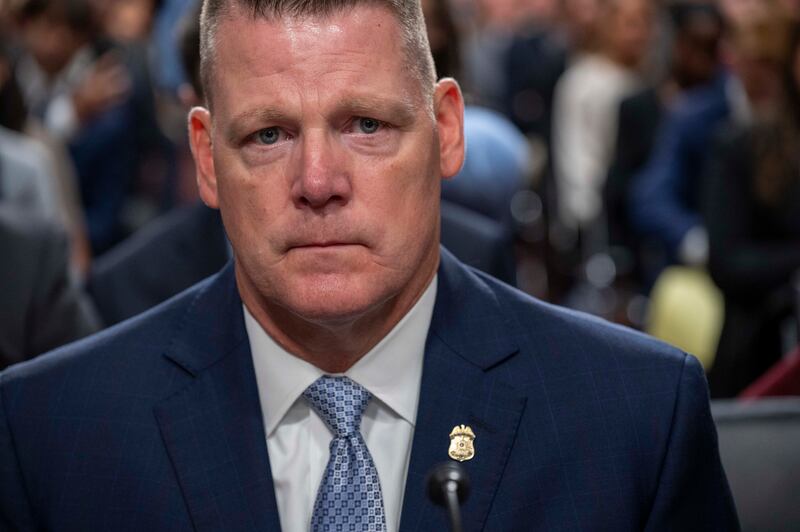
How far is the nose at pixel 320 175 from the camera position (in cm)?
216

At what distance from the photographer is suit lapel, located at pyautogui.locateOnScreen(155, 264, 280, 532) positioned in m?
2.30

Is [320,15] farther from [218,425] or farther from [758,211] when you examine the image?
[758,211]

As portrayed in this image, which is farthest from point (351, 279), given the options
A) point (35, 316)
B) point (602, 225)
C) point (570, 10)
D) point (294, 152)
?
point (570, 10)

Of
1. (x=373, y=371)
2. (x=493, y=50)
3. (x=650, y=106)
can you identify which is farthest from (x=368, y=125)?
(x=493, y=50)

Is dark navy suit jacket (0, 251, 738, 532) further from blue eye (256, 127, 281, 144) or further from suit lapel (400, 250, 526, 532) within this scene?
blue eye (256, 127, 281, 144)

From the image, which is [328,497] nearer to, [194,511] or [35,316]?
[194,511]

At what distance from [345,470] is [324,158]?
49 cm

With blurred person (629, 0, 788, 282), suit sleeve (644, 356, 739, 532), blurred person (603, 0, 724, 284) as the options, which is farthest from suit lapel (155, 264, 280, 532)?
blurred person (603, 0, 724, 284)

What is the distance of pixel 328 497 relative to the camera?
7.57 ft

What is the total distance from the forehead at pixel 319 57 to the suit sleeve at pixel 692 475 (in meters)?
0.66

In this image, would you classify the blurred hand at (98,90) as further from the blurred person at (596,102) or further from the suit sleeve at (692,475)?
the suit sleeve at (692,475)

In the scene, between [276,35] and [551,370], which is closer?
→ [276,35]

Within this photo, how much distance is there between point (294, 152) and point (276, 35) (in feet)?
0.57

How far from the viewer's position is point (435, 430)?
2.34 metres
